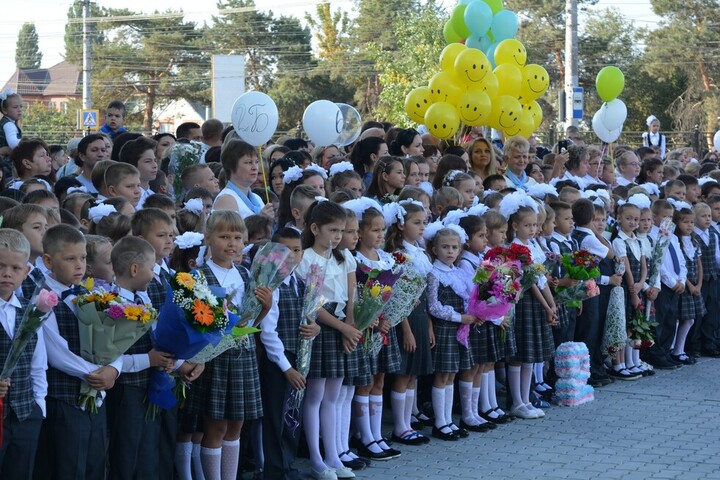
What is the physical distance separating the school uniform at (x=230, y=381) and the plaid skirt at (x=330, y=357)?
0.80 metres

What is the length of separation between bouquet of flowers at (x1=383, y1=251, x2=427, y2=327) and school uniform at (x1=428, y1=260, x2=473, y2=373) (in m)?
0.58

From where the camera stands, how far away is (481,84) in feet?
42.0

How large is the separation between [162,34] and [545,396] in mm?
Result: 50873

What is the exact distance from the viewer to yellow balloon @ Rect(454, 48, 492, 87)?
12.6m

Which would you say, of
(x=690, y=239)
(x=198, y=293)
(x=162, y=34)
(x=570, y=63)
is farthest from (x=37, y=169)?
(x=162, y=34)

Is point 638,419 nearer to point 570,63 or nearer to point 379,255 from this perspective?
point 379,255

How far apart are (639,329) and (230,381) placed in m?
5.41

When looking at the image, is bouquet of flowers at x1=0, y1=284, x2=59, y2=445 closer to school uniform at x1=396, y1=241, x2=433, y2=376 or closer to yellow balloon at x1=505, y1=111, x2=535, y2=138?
school uniform at x1=396, y1=241, x2=433, y2=376

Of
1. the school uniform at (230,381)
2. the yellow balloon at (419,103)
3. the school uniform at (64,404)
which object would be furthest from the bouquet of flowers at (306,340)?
the yellow balloon at (419,103)

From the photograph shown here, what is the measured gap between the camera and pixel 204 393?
618cm

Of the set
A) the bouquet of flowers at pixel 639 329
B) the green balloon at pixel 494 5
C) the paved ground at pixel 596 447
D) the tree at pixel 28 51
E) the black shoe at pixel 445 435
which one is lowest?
the paved ground at pixel 596 447

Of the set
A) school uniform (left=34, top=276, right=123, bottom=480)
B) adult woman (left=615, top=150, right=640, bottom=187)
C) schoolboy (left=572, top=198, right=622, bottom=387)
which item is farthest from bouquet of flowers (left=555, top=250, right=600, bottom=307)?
school uniform (left=34, top=276, right=123, bottom=480)

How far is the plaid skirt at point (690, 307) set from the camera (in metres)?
11.3

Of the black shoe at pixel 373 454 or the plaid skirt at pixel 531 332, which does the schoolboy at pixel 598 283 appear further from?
the black shoe at pixel 373 454
